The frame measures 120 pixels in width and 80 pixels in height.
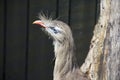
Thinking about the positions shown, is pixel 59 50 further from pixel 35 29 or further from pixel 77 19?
pixel 35 29

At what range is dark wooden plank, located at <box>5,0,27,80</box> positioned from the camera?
8.62m

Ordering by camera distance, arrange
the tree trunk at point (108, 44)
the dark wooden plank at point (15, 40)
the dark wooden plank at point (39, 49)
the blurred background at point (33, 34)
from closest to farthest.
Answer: the tree trunk at point (108, 44), the blurred background at point (33, 34), the dark wooden plank at point (39, 49), the dark wooden plank at point (15, 40)

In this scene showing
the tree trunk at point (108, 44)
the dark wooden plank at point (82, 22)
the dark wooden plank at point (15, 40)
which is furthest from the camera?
the dark wooden plank at point (15, 40)

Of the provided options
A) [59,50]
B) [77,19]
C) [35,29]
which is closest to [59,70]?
[59,50]

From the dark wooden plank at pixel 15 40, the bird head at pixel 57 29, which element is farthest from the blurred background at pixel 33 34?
the bird head at pixel 57 29

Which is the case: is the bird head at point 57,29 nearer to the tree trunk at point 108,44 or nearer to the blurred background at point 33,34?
the tree trunk at point 108,44

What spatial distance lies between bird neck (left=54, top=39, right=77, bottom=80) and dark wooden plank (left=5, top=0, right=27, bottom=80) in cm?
374

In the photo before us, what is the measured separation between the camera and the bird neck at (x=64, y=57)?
4785 millimetres

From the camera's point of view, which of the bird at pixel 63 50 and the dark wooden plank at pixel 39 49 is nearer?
the bird at pixel 63 50

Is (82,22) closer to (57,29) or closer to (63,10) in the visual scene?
(63,10)

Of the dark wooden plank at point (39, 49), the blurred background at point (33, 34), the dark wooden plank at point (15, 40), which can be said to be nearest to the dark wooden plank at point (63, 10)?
the blurred background at point (33, 34)

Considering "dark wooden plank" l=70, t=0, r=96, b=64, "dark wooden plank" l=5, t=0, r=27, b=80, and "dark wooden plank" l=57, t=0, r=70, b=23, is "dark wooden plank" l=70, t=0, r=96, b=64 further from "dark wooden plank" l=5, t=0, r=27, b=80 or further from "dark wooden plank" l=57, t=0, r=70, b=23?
"dark wooden plank" l=5, t=0, r=27, b=80

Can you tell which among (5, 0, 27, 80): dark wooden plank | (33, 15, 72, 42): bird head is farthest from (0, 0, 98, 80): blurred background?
(33, 15, 72, 42): bird head

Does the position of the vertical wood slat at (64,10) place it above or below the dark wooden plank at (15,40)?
above
